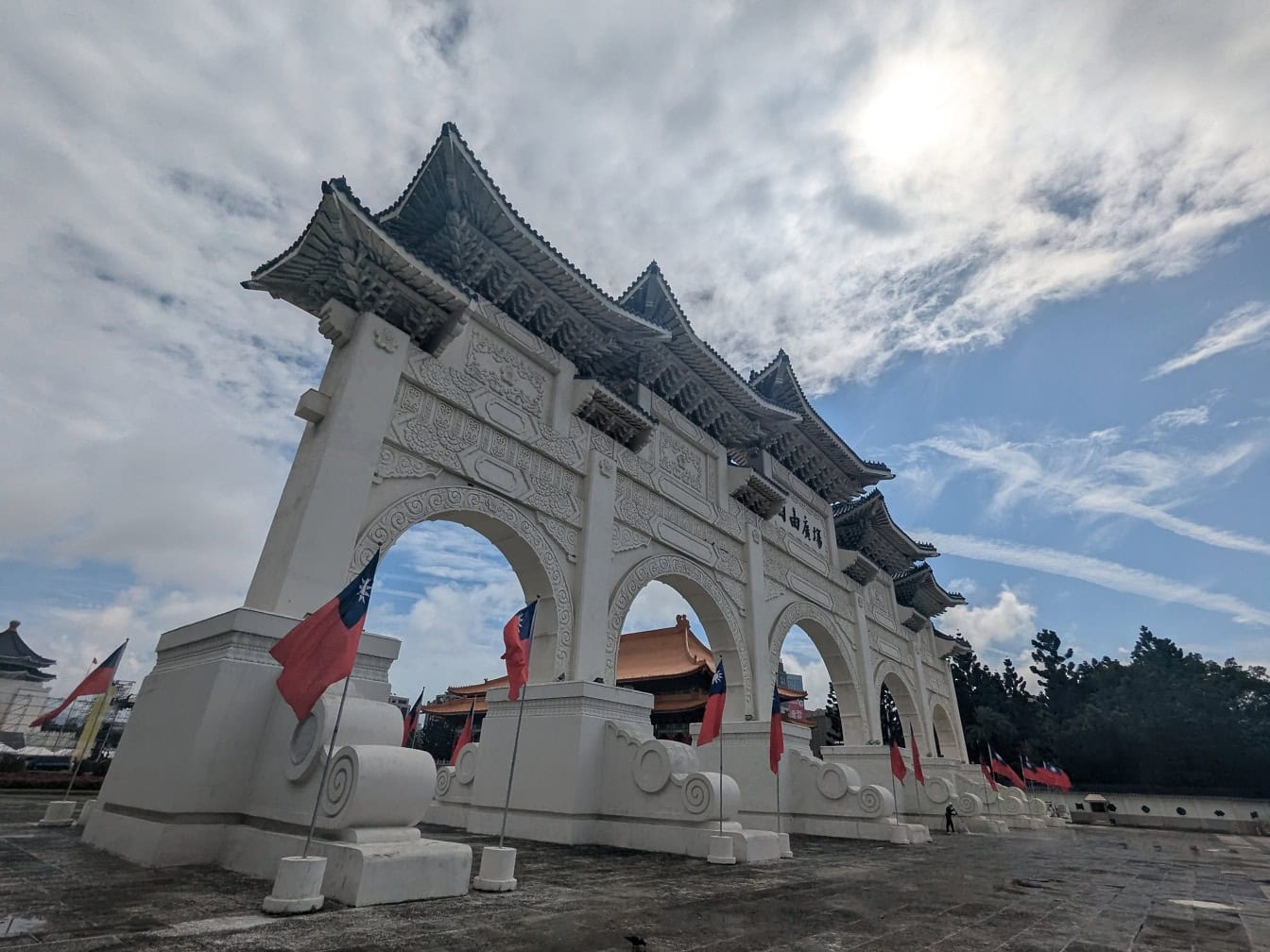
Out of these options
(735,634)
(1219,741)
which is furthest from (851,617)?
(1219,741)

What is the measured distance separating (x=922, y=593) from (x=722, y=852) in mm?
18716

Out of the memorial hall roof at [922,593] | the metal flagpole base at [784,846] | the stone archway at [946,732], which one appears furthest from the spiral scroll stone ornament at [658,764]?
the stone archway at [946,732]

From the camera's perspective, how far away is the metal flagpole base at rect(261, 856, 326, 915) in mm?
3398

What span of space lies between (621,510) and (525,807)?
15.2ft

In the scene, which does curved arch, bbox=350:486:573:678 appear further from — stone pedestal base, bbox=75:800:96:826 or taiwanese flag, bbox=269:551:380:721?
stone pedestal base, bbox=75:800:96:826

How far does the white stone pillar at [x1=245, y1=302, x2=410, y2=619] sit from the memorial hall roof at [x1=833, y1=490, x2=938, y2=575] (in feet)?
47.3

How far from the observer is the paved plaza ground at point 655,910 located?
3.06 meters

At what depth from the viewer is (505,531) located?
8.71 m

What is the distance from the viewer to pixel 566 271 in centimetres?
945

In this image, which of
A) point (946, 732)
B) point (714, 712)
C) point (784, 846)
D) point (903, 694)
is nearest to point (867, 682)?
point (903, 694)

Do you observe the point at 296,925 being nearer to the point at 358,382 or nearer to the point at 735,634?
the point at 358,382

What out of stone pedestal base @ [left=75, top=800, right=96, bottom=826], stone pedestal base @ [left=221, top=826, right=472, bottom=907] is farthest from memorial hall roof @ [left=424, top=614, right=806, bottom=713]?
stone pedestal base @ [left=221, top=826, right=472, bottom=907]

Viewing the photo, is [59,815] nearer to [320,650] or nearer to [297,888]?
[320,650]

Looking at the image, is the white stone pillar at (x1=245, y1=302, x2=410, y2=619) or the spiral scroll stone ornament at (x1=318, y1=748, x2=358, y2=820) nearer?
the spiral scroll stone ornament at (x1=318, y1=748, x2=358, y2=820)
